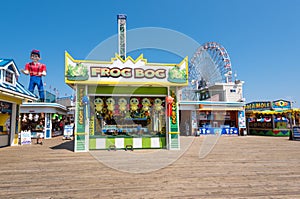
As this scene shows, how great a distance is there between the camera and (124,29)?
55.5 feet

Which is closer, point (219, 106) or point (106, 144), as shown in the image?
point (106, 144)

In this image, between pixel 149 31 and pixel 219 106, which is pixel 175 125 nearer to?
pixel 149 31

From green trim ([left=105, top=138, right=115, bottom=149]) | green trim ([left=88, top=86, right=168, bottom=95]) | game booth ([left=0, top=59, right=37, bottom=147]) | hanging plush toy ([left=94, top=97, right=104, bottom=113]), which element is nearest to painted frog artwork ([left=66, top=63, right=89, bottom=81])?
green trim ([left=88, top=86, right=168, bottom=95])

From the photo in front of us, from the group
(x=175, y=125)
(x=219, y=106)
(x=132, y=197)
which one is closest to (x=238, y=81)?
(x=219, y=106)

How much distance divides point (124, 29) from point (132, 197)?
15.1 m

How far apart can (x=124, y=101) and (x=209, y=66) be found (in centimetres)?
2420

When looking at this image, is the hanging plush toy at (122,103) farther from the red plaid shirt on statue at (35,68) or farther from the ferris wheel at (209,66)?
the ferris wheel at (209,66)

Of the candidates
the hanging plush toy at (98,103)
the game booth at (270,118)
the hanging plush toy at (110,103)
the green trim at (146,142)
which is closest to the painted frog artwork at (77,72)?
the hanging plush toy at (98,103)

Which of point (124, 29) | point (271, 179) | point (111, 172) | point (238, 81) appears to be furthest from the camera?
point (238, 81)

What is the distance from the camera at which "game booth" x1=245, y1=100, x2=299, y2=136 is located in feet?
72.4

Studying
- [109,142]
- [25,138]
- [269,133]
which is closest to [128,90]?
[109,142]

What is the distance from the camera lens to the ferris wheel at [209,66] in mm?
30688

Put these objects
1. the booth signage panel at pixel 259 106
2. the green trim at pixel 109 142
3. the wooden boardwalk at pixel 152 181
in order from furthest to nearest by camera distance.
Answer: the booth signage panel at pixel 259 106 → the green trim at pixel 109 142 → the wooden boardwalk at pixel 152 181

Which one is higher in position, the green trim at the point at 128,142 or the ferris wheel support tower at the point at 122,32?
the ferris wheel support tower at the point at 122,32
